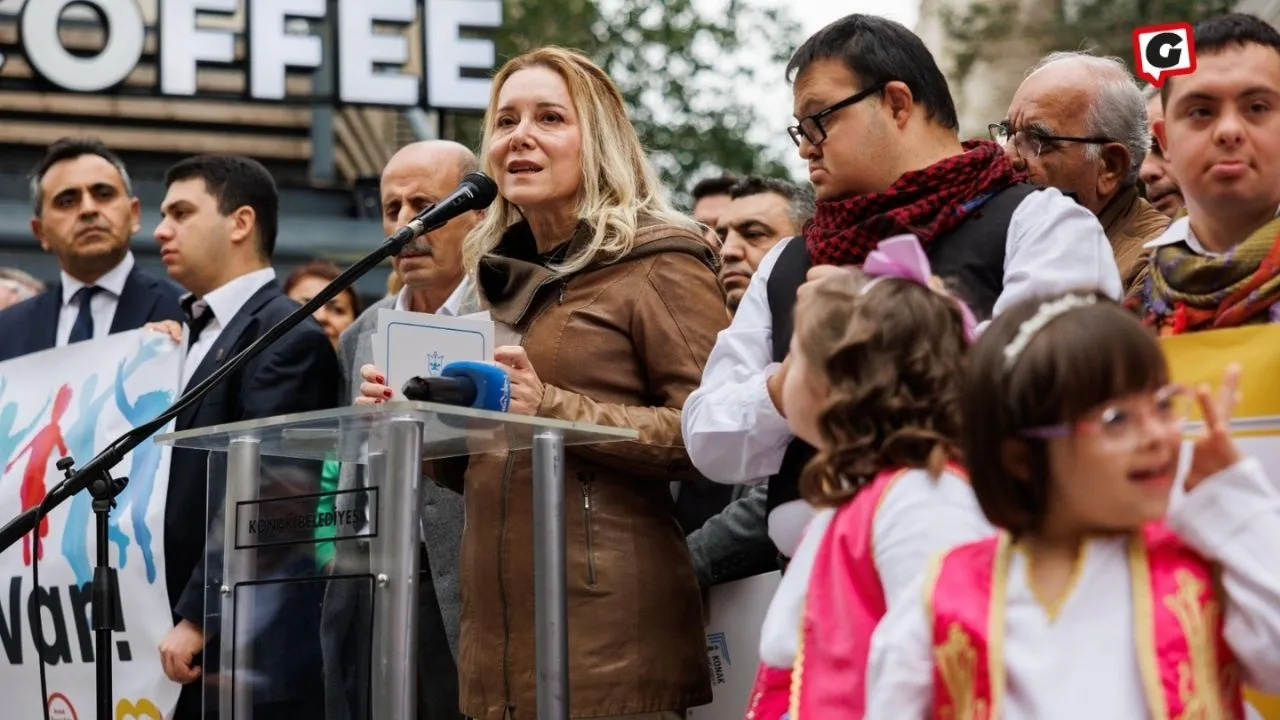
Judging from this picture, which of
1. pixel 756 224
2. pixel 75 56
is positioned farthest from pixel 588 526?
pixel 75 56

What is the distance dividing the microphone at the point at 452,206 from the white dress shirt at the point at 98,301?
281cm

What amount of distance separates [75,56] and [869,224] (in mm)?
11274

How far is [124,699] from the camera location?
5.15 metres

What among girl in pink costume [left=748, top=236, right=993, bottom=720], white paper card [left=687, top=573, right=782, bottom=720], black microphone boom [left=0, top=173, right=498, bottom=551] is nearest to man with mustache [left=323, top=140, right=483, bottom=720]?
black microphone boom [left=0, top=173, right=498, bottom=551]

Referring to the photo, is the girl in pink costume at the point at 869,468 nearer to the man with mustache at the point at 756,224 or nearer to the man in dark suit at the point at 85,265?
the man with mustache at the point at 756,224

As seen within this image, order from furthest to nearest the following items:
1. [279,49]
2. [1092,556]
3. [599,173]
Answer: [279,49] < [599,173] < [1092,556]

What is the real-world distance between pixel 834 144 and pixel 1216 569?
144 centimetres

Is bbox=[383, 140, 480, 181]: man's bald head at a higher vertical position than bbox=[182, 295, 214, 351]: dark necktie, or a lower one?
higher

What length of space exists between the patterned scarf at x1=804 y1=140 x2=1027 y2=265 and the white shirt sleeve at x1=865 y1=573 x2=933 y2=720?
43.2 inches

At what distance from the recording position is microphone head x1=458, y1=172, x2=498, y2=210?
4.12 metres

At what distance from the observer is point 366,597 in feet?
11.7

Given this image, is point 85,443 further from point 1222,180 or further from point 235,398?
point 1222,180

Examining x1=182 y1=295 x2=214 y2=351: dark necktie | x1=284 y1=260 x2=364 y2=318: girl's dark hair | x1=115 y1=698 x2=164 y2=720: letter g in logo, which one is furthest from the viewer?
→ x1=284 y1=260 x2=364 y2=318: girl's dark hair

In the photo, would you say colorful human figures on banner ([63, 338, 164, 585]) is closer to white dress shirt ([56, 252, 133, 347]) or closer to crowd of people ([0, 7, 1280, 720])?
crowd of people ([0, 7, 1280, 720])
